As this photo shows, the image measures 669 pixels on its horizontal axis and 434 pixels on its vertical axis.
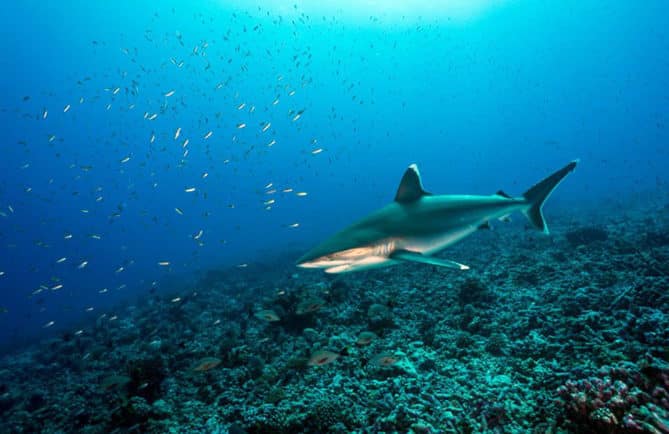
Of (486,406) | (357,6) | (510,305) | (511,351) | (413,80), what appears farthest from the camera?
(413,80)

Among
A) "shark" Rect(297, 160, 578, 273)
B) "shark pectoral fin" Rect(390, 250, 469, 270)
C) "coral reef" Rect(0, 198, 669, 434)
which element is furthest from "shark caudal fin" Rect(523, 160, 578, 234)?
"shark pectoral fin" Rect(390, 250, 469, 270)

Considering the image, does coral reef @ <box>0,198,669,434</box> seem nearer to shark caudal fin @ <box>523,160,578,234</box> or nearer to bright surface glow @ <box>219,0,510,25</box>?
shark caudal fin @ <box>523,160,578,234</box>

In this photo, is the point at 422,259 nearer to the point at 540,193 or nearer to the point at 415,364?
the point at 415,364

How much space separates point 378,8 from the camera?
282 ft

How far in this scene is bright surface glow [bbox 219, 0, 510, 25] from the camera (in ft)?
247

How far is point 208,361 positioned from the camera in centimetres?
540

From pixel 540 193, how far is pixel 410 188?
2.61 meters

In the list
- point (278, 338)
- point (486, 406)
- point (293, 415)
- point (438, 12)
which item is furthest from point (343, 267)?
point (438, 12)

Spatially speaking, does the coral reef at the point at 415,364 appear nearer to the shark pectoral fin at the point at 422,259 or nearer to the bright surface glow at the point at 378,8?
the shark pectoral fin at the point at 422,259

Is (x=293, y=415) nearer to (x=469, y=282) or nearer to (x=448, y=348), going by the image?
(x=448, y=348)

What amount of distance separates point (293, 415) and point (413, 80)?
20980cm

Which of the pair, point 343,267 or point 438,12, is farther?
point 438,12

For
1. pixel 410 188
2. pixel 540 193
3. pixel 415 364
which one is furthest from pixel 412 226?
pixel 540 193

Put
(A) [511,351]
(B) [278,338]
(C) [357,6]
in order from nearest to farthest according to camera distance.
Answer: (A) [511,351], (B) [278,338], (C) [357,6]
